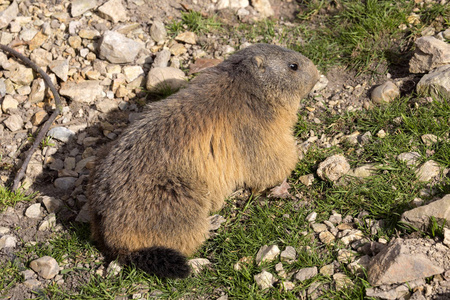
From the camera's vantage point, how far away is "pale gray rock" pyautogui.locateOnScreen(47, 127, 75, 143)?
22.4 feet

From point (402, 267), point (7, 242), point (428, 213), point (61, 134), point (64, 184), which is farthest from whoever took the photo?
point (61, 134)

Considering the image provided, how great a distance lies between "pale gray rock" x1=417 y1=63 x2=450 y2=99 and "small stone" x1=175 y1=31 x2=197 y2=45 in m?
3.53

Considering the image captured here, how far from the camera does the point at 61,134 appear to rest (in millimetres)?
6840

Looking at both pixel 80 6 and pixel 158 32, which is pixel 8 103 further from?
pixel 158 32

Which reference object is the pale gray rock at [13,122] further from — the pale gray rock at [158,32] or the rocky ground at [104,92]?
the pale gray rock at [158,32]

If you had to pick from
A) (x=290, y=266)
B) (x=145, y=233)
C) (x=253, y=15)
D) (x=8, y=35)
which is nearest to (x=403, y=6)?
(x=253, y=15)

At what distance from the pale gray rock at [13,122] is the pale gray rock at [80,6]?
6.55 ft

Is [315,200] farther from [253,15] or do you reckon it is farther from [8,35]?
[8,35]

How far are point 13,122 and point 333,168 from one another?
453 centimetres

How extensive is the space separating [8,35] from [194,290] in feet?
16.7

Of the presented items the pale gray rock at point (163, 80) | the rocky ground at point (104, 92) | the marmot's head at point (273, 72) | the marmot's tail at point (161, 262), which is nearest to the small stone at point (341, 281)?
the rocky ground at point (104, 92)

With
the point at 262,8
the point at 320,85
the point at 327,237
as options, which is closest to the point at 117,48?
the point at 262,8

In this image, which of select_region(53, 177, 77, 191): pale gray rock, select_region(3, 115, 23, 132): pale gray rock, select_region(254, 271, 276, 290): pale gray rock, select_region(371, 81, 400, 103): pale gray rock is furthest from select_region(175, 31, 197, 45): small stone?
select_region(254, 271, 276, 290): pale gray rock

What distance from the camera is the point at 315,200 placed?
19.1 ft
